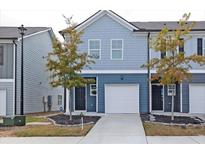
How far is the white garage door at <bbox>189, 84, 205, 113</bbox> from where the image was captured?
90.4 ft

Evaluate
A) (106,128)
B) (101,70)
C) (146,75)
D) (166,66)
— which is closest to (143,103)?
(146,75)

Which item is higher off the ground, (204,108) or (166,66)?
(166,66)

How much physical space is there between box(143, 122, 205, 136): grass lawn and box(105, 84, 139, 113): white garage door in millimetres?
8293

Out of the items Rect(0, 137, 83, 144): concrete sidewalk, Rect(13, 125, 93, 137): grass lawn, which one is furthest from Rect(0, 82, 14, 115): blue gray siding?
Rect(0, 137, 83, 144): concrete sidewalk

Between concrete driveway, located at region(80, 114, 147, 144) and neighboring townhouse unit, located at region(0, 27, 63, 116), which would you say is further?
A: neighboring townhouse unit, located at region(0, 27, 63, 116)

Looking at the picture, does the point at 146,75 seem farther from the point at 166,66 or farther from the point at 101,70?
the point at 166,66

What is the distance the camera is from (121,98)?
27766 millimetres

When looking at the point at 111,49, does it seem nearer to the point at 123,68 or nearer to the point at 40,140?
the point at 123,68

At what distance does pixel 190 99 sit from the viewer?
2758cm

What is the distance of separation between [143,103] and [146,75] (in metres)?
2.00

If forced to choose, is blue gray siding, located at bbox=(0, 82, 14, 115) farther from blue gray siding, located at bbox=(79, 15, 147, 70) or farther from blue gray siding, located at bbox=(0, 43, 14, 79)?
blue gray siding, located at bbox=(79, 15, 147, 70)

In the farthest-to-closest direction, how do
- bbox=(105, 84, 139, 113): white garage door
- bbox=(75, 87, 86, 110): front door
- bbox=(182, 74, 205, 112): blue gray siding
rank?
bbox=(75, 87, 86, 110): front door < bbox=(105, 84, 139, 113): white garage door < bbox=(182, 74, 205, 112): blue gray siding

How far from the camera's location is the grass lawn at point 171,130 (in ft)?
53.4

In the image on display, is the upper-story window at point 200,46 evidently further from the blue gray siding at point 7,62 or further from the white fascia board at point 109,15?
the blue gray siding at point 7,62
